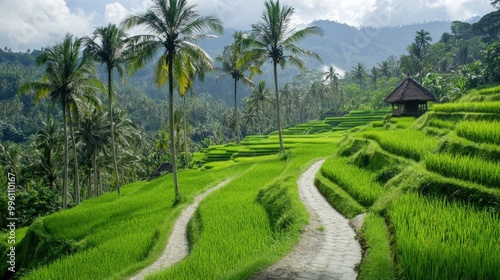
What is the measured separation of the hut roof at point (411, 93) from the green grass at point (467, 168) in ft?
72.2

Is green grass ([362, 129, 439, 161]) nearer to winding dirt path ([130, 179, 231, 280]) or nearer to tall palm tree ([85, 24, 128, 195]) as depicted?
winding dirt path ([130, 179, 231, 280])

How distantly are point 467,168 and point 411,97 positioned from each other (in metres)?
23.2

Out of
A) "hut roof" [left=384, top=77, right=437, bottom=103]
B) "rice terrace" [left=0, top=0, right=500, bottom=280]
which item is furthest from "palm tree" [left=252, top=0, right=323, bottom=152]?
"hut roof" [left=384, top=77, right=437, bottom=103]

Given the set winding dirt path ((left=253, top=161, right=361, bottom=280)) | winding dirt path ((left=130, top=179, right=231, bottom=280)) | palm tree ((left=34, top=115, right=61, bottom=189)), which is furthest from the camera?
palm tree ((left=34, top=115, right=61, bottom=189))

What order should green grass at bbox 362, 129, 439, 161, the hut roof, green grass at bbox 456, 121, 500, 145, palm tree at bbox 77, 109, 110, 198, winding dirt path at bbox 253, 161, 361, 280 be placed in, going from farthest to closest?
palm tree at bbox 77, 109, 110, 198, the hut roof, green grass at bbox 362, 129, 439, 161, green grass at bbox 456, 121, 500, 145, winding dirt path at bbox 253, 161, 361, 280

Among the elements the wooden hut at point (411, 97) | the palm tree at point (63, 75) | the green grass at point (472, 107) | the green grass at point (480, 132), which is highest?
the palm tree at point (63, 75)

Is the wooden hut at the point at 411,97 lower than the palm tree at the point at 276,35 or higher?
lower

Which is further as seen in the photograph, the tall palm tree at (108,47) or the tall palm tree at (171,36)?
the tall palm tree at (108,47)

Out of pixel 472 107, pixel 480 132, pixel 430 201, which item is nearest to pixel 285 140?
pixel 472 107

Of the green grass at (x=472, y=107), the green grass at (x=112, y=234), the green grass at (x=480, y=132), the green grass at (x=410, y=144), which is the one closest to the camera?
the green grass at (x=480, y=132)

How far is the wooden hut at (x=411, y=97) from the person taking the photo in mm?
29406

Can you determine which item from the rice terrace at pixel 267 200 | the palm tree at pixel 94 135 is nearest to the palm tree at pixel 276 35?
the rice terrace at pixel 267 200

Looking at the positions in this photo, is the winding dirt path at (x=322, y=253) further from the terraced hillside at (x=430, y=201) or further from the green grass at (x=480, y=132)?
the green grass at (x=480, y=132)

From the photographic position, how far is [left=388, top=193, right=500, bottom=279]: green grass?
4.50 meters
